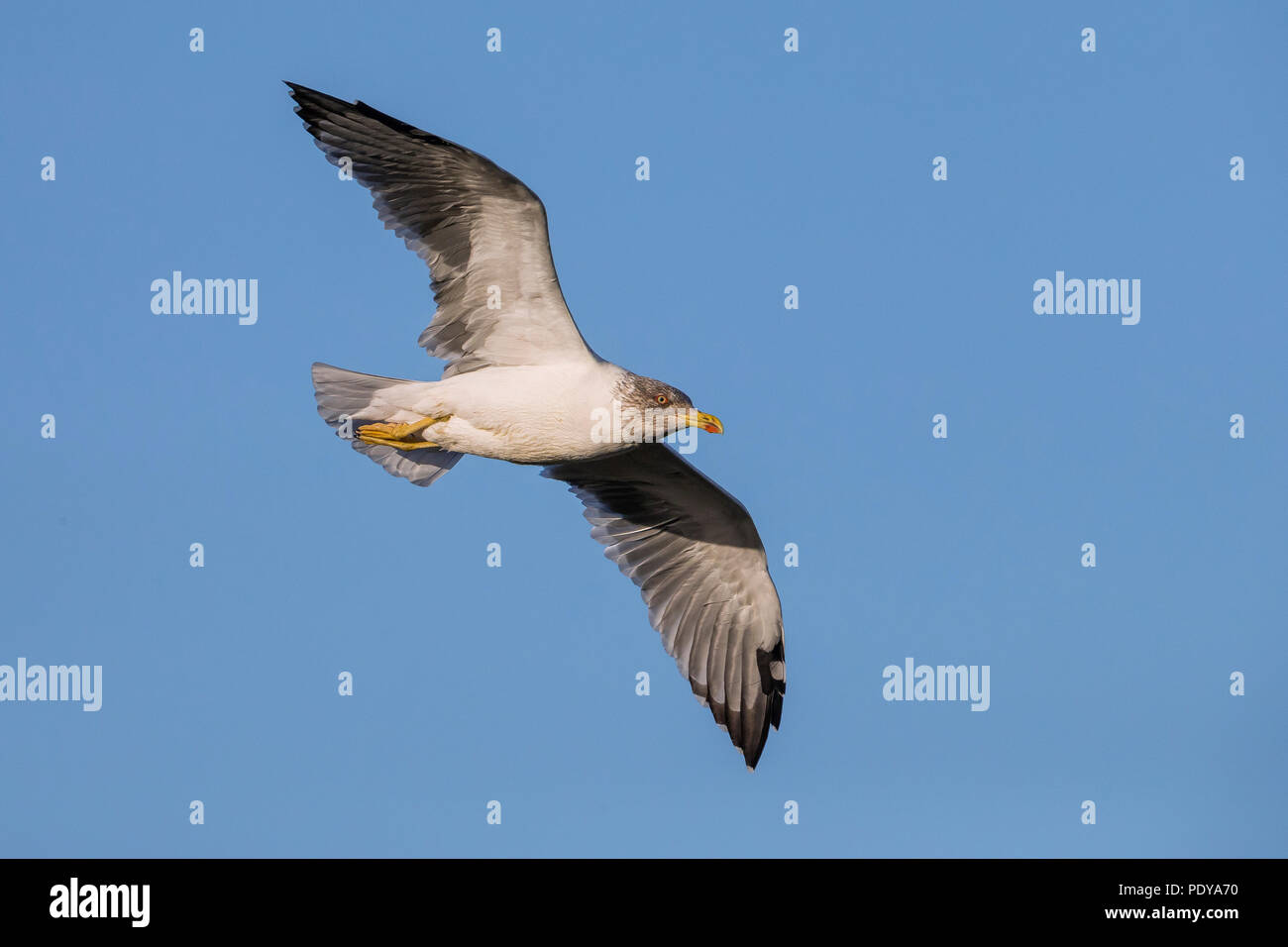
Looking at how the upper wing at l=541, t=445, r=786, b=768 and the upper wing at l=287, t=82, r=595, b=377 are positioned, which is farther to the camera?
the upper wing at l=541, t=445, r=786, b=768

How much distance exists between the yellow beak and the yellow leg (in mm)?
1502

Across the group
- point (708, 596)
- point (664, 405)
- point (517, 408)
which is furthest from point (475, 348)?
point (708, 596)

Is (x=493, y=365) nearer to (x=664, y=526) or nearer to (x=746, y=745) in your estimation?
(x=664, y=526)

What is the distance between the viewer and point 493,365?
10.4 meters

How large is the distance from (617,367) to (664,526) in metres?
2.33

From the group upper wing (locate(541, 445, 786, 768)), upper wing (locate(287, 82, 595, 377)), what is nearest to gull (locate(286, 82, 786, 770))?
upper wing (locate(287, 82, 595, 377))

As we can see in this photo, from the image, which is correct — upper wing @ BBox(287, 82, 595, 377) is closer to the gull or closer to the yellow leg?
the gull

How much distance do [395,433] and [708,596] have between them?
308 centimetres

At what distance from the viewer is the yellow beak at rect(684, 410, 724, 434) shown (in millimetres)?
10031

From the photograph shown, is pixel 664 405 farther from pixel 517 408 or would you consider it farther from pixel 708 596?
pixel 708 596

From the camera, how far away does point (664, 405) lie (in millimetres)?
9992

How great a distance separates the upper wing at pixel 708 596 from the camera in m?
12.2

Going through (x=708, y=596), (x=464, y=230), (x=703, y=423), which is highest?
(x=464, y=230)
